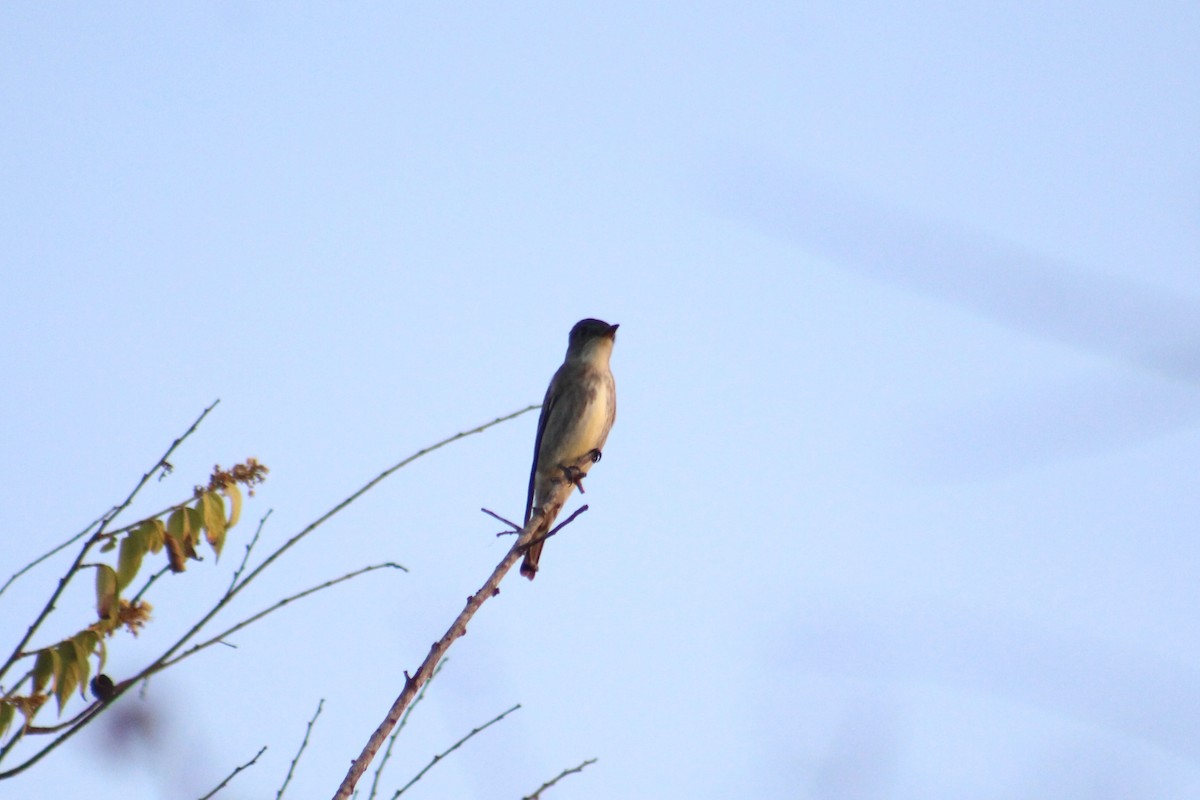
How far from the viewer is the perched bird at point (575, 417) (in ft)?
30.9

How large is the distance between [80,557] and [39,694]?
0.36m

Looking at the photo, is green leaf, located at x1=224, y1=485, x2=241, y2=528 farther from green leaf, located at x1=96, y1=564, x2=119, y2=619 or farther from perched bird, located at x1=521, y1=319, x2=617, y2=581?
perched bird, located at x1=521, y1=319, x2=617, y2=581

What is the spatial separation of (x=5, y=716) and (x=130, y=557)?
553 mm

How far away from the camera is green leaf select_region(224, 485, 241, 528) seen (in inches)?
158

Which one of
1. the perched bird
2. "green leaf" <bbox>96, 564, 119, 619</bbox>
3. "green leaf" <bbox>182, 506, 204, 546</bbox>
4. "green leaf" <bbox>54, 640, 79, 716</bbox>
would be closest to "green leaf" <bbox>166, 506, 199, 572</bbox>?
"green leaf" <bbox>182, 506, 204, 546</bbox>

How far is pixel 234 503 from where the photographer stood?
158 inches

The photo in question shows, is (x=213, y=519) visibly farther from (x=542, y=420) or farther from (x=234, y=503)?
(x=542, y=420)

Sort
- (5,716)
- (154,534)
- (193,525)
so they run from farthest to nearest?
(193,525) → (154,534) → (5,716)

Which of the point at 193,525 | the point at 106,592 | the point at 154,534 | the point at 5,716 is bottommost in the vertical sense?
the point at 5,716

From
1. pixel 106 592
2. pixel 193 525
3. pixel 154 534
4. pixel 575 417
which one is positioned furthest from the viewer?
pixel 575 417

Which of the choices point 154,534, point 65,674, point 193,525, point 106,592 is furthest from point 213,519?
point 65,674

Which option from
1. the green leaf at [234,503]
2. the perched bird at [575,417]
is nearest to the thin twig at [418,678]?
the green leaf at [234,503]

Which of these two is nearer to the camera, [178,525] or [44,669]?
[44,669]

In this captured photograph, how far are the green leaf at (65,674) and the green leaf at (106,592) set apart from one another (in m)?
0.11
